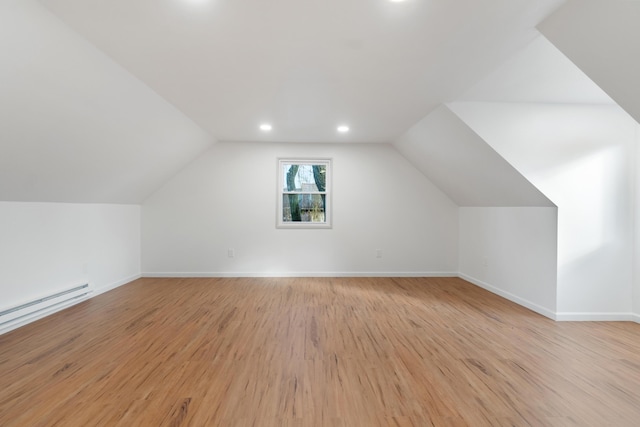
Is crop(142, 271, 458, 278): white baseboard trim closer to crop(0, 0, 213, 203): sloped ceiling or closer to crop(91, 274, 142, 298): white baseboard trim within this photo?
crop(91, 274, 142, 298): white baseboard trim

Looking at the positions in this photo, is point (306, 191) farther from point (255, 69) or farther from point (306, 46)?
point (306, 46)

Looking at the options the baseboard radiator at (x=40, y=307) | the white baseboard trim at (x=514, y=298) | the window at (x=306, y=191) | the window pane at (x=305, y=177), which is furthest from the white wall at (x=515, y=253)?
the baseboard radiator at (x=40, y=307)

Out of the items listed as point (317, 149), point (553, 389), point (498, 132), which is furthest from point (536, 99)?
point (317, 149)

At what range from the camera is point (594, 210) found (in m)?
3.29

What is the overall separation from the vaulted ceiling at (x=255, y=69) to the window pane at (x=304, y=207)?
1728 mm

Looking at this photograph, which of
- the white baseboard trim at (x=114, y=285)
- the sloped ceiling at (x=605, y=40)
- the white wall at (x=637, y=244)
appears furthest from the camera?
the white baseboard trim at (x=114, y=285)

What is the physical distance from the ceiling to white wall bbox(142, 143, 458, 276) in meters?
1.87

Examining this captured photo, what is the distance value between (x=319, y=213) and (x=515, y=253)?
303 centimetres

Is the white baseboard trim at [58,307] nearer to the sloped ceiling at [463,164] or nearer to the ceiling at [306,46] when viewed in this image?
the ceiling at [306,46]

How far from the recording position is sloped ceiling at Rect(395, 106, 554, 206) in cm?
351

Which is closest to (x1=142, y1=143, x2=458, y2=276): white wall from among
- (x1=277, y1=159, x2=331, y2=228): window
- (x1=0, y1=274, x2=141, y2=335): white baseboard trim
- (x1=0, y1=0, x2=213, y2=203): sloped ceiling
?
(x1=277, y1=159, x2=331, y2=228): window

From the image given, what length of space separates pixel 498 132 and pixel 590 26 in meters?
1.75

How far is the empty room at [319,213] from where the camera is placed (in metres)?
1.86

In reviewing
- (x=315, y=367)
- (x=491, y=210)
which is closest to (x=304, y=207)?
(x=491, y=210)
